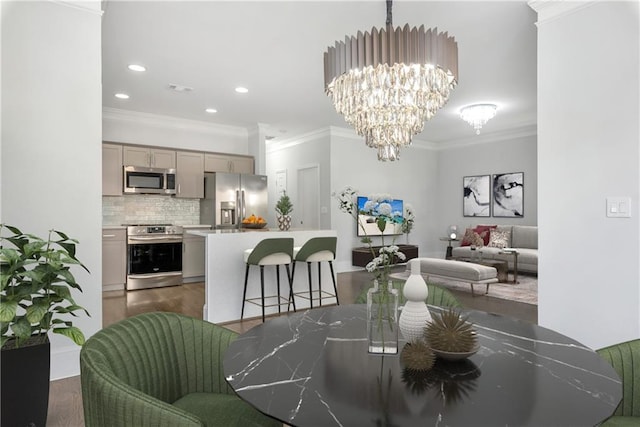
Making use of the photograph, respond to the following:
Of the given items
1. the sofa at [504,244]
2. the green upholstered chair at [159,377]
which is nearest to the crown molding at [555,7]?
the green upholstered chair at [159,377]

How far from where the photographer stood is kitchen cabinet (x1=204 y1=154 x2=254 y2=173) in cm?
650

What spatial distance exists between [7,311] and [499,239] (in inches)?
279

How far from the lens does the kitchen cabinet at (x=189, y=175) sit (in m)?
6.23

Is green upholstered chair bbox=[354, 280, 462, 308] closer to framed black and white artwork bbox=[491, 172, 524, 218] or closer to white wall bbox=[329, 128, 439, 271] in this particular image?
white wall bbox=[329, 128, 439, 271]

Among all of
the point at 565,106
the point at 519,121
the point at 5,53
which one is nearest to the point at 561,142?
the point at 565,106

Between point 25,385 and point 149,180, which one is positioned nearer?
point 25,385

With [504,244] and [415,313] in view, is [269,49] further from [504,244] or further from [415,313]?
[504,244]

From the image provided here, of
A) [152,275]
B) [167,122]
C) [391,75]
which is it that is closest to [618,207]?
[391,75]

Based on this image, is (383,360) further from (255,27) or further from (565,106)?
(255,27)

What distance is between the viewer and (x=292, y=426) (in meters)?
0.81

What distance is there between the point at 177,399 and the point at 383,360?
2.70ft

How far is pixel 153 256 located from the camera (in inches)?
224

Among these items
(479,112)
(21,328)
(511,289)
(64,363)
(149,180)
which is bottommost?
(511,289)

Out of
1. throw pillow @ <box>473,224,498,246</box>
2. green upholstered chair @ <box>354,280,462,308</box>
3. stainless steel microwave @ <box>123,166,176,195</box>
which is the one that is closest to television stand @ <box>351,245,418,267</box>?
throw pillow @ <box>473,224,498,246</box>
